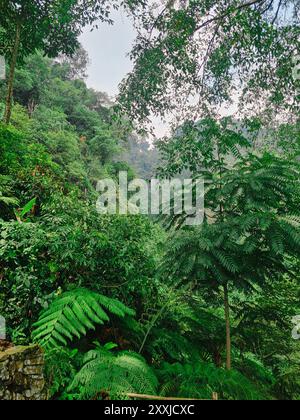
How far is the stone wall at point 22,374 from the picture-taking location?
6.26 ft

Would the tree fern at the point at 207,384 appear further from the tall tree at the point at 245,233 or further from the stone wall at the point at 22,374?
the stone wall at the point at 22,374

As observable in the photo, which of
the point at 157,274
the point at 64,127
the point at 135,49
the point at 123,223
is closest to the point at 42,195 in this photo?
the point at 123,223

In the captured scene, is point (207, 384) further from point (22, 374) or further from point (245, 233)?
point (22, 374)

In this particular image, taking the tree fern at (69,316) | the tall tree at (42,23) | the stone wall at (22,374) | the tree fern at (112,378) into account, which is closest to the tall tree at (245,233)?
the tree fern at (69,316)

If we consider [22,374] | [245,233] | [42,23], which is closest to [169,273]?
[245,233]

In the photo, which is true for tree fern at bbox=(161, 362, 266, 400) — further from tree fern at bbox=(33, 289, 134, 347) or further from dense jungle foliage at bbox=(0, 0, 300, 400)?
tree fern at bbox=(33, 289, 134, 347)

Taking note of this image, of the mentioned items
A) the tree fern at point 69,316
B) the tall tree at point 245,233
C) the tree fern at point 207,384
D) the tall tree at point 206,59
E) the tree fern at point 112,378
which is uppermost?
the tall tree at point 206,59

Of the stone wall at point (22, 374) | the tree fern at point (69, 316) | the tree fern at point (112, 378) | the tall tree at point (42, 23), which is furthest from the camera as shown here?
the tall tree at point (42, 23)

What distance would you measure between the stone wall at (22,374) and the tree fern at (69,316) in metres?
0.31

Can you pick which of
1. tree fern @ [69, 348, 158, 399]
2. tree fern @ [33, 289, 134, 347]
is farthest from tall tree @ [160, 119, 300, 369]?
tree fern @ [69, 348, 158, 399]

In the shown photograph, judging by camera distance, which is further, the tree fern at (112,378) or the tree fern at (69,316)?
the tree fern at (69,316)

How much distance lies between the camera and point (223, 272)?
2697 mm

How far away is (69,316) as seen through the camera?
8.27ft
